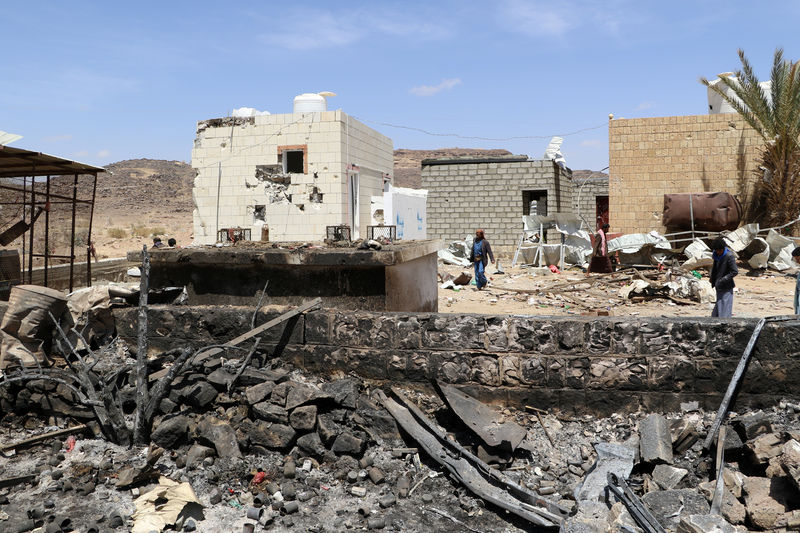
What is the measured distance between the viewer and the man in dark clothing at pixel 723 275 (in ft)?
24.1

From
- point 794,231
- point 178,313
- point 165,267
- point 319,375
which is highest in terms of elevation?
point 794,231

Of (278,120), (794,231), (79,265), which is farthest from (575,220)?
(79,265)

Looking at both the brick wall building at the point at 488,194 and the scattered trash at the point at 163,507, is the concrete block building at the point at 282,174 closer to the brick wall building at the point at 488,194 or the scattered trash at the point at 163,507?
the brick wall building at the point at 488,194

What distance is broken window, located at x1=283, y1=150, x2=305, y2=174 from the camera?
42.8ft

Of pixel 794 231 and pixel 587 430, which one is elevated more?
pixel 794 231

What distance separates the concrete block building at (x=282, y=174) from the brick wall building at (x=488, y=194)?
279 inches

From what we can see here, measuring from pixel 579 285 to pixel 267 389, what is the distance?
381 inches

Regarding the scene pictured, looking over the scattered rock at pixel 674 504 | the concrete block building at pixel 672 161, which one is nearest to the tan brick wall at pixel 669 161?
the concrete block building at pixel 672 161

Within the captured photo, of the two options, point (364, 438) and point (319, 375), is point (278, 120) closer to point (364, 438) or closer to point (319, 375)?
point (319, 375)

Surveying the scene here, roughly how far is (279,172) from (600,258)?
7.98 meters

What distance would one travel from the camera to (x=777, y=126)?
1562 centimetres

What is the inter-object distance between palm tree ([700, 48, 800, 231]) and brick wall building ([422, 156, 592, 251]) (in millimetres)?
5946

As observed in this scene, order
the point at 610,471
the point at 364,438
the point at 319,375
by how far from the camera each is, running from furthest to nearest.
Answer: the point at 319,375 < the point at 364,438 < the point at 610,471

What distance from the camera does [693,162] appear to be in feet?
55.2
